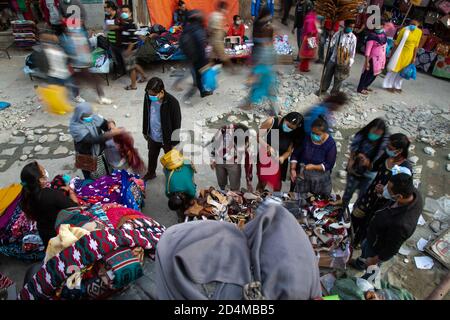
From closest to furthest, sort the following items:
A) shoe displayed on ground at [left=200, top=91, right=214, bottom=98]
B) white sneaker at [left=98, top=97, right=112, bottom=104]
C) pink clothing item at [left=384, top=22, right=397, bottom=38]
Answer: white sneaker at [left=98, top=97, right=112, bottom=104]
shoe displayed on ground at [left=200, top=91, right=214, bottom=98]
pink clothing item at [left=384, top=22, right=397, bottom=38]

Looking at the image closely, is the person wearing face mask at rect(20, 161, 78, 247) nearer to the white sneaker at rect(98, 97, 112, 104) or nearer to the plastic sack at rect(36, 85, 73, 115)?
the plastic sack at rect(36, 85, 73, 115)

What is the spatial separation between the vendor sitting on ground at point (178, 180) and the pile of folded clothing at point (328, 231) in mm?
1331

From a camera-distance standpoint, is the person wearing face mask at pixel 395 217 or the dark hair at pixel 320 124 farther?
the dark hair at pixel 320 124

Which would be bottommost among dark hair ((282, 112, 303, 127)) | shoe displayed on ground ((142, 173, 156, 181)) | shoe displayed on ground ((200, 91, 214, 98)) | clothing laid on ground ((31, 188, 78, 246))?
shoe displayed on ground ((142, 173, 156, 181))

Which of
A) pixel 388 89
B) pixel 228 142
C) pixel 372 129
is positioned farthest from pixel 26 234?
pixel 388 89

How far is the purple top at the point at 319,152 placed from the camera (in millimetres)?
3775

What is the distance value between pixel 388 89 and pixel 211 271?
7521 mm

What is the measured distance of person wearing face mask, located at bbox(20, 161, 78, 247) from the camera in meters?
3.04

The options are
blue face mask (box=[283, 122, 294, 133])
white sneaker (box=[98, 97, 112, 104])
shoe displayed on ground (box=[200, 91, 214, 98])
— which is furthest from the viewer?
shoe displayed on ground (box=[200, 91, 214, 98])

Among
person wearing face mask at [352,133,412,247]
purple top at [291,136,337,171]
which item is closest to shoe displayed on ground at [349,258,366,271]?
person wearing face mask at [352,133,412,247]

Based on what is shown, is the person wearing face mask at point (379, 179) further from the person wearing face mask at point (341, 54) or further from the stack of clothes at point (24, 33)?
the stack of clothes at point (24, 33)

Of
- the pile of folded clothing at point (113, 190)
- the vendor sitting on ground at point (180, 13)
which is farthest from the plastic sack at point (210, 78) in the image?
the pile of folded clothing at point (113, 190)

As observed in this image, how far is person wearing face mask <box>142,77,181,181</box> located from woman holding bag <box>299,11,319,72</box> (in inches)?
170

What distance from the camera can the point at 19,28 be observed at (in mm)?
8156
